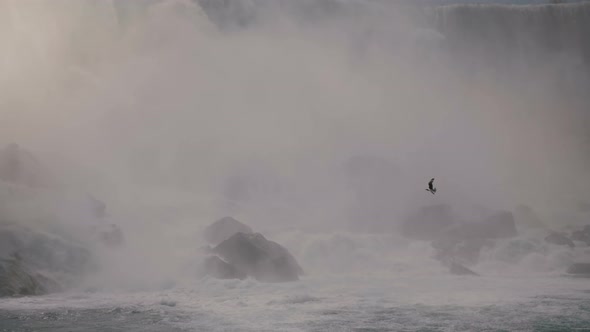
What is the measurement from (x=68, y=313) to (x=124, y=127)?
2762 centimetres

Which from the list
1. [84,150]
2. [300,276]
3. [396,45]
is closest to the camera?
[300,276]

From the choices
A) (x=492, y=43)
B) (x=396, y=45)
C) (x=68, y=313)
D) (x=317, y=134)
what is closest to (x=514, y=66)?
(x=492, y=43)

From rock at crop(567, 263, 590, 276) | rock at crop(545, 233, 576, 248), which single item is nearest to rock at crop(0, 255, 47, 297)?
rock at crop(567, 263, 590, 276)

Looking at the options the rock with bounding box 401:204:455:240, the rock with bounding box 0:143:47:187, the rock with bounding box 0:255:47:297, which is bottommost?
the rock with bounding box 0:255:47:297

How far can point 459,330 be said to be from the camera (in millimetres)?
17625

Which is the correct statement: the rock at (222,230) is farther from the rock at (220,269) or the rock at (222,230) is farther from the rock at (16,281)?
the rock at (16,281)

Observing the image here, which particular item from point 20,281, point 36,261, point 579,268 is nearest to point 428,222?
point 579,268

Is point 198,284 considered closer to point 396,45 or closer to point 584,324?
point 584,324

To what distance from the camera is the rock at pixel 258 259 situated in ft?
88.0

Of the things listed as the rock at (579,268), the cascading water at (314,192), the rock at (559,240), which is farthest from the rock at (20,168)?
the rock at (559,240)

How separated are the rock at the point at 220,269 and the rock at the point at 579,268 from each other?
50.3 ft

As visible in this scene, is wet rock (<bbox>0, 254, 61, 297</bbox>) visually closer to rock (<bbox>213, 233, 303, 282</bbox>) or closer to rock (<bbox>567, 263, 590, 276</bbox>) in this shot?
rock (<bbox>213, 233, 303, 282</bbox>)

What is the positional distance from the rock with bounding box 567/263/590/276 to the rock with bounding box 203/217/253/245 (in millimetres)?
15362

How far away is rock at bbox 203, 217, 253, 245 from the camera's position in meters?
31.3
